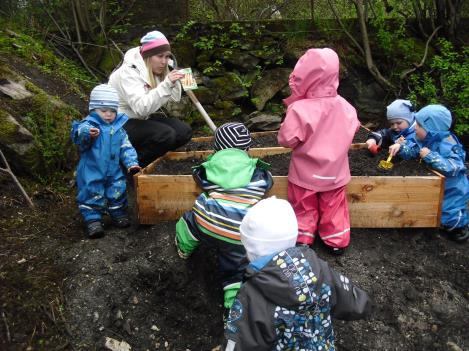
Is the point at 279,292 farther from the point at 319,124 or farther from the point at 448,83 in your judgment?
the point at 448,83

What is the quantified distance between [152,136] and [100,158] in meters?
0.78

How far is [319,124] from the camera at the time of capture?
3037mm

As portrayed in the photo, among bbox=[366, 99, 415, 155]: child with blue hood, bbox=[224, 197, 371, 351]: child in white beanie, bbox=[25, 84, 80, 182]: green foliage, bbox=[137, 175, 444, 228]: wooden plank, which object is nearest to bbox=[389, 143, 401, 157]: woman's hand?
bbox=[366, 99, 415, 155]: child with blue hood

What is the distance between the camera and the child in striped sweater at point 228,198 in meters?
2.55

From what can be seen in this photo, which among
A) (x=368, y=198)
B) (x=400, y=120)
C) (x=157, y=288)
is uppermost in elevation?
(x=400, y=120)

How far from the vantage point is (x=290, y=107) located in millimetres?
3094

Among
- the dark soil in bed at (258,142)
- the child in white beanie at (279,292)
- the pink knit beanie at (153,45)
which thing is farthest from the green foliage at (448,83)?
the child in white beanie at (279,292)

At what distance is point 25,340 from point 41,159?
1.90 metres

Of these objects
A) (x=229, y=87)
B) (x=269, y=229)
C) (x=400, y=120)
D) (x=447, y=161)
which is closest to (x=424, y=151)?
(x=447, y=161)

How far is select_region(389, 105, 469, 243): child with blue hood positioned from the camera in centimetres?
338

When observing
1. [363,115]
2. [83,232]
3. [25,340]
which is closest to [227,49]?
[363,115]

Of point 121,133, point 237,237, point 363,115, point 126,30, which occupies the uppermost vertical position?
point 126,30

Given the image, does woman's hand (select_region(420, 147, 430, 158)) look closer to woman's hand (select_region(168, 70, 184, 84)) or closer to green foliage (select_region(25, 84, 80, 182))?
woman's hand (select_region(168, 70, 184, 84))

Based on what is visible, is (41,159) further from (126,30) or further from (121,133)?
(126,30)
